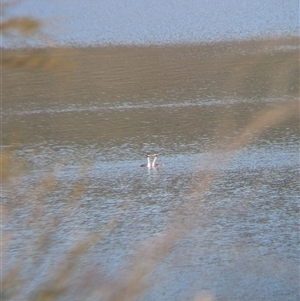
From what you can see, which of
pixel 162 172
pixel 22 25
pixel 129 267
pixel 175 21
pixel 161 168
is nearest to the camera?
pixel 22 25

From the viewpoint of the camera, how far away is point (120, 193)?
9758 millimetres

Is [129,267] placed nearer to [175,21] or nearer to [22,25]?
[22,25]

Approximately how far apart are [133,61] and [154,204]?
6.66 metres

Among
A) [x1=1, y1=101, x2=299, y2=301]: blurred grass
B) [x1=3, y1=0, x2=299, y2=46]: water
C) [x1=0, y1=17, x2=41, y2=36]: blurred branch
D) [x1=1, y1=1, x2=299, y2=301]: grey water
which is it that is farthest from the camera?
[x1=3, y1=0, x2=299, y2=46]: water

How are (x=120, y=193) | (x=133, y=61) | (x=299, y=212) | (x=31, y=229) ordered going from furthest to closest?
(x=133, y=61) → (x=120, y=193) → (x=299, y=212) → (x=31, y=229)

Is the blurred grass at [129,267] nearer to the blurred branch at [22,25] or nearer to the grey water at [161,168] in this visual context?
the grey water at [161,168]

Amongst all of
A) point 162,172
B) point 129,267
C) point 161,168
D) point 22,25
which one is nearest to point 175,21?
point 161,168

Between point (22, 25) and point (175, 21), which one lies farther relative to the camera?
point (175, 21)

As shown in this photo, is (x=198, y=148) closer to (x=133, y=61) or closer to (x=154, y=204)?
(x=154, y=204)

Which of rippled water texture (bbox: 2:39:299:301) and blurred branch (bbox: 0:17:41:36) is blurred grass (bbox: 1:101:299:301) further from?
blurred branch (bbox: 0:17:41:36)

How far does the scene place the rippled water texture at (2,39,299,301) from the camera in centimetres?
724

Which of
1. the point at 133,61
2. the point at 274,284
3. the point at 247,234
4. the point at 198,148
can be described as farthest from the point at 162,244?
the point at 133,61

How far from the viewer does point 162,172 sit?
10.4 meters

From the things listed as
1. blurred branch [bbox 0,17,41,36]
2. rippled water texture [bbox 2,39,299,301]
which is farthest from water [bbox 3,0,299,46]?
blurred branch [bbox 0,17,41,36]
